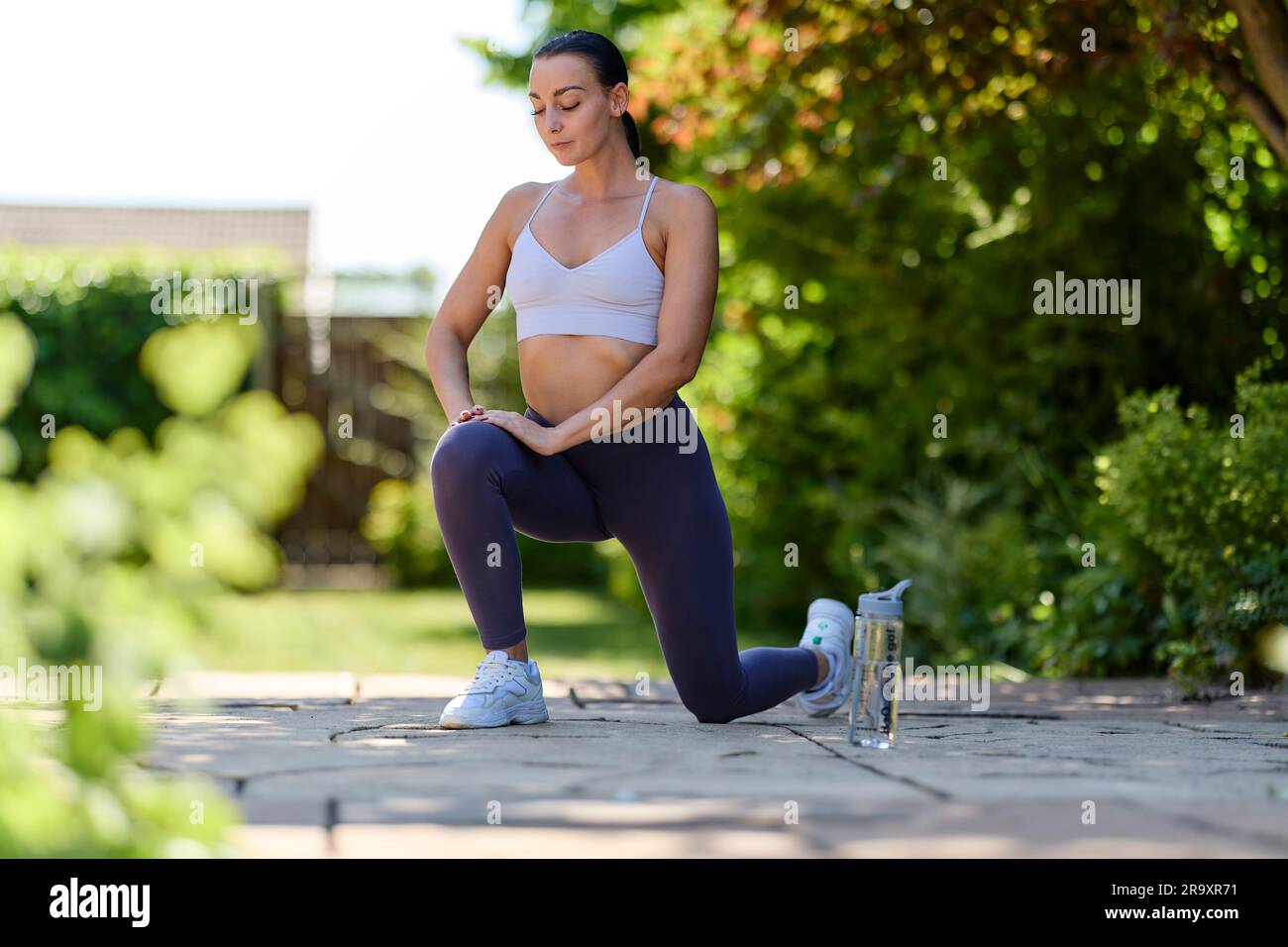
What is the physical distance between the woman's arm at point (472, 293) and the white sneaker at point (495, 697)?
70cm

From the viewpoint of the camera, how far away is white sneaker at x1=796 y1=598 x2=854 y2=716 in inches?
146

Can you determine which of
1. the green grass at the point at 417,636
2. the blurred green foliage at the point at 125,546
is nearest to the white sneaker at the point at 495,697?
the blurred green foliage at the point at 125,546

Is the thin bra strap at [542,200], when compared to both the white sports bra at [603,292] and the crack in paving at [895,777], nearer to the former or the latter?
the white sports bra at [603,292]

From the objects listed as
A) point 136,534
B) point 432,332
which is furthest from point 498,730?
point 136,534

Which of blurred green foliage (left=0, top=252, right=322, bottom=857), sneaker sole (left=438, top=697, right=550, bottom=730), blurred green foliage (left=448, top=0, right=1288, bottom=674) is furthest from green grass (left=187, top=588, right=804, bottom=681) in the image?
blurred green foliage (left=0, top=252, right=322, bottom=857)

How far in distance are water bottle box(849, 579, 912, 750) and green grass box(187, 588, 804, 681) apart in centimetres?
233

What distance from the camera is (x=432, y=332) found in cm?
355

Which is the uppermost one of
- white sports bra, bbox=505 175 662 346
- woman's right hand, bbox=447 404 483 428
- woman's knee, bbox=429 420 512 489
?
white sports bra, bbox=505 175 662 346

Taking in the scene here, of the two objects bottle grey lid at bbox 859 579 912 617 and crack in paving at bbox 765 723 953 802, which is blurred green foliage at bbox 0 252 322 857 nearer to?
crack in paving at bbox 765 723 953 802

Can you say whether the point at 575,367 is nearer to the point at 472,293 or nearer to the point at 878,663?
the point at 472,293

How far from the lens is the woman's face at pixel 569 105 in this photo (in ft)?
10.6

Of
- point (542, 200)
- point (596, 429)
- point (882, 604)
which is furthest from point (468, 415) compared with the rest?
point (882, 604)

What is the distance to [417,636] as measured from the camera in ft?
26.2

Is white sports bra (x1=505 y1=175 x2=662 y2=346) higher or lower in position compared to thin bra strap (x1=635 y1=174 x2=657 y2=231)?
lower
